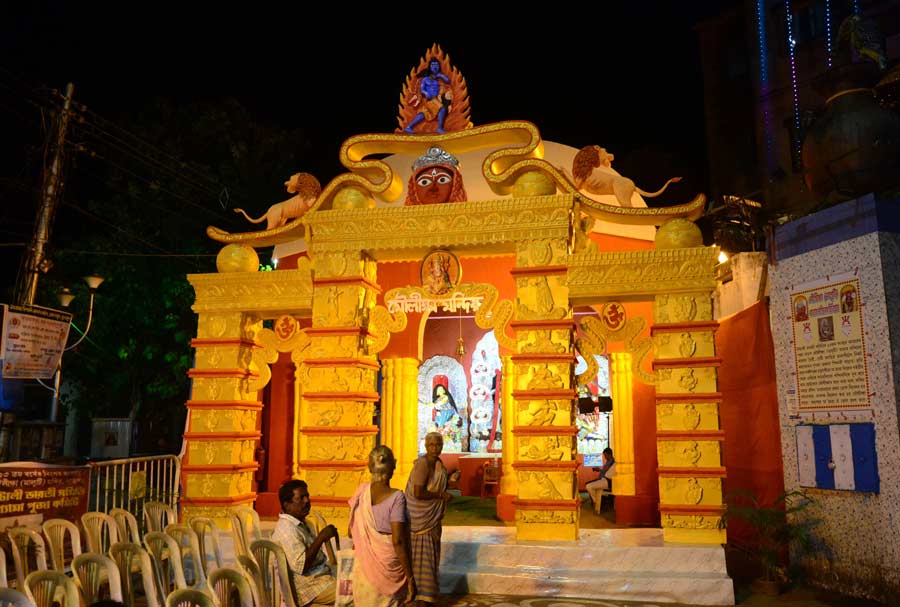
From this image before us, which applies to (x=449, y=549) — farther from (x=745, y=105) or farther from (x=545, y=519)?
(x=745, y=105)

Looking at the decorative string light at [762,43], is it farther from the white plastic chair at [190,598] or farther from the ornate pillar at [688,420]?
the white plastic chair at [190,598]

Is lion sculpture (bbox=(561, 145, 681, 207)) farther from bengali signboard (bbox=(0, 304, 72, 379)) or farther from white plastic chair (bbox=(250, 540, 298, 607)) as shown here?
bengali signboard (bbox=(0, 304, 72, 379))

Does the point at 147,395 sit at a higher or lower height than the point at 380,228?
lower

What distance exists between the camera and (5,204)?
14352 millimetres

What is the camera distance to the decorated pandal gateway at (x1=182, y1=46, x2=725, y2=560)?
23.8 feet

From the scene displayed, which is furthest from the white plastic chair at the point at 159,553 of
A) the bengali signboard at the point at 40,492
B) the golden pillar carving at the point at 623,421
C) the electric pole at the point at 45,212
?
the golden pillar carving at the point at 623,421

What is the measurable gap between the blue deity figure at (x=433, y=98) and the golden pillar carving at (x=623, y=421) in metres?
4.98

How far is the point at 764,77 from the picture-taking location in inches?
751

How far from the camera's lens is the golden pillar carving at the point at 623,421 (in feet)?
35.9

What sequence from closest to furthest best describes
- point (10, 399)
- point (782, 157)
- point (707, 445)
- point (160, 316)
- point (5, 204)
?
1. point (707, 445)
2. point (10, 399)
3. point (5, 204)
4. point (160, 316)
5. point (782, 157)

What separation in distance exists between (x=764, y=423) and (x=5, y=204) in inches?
582

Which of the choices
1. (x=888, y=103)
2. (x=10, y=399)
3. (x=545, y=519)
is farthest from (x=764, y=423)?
(x=10, y=399)

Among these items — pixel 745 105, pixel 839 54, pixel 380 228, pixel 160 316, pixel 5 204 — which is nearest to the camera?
pixel 380 228

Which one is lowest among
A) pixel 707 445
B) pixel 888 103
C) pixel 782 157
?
pixel 707 445
